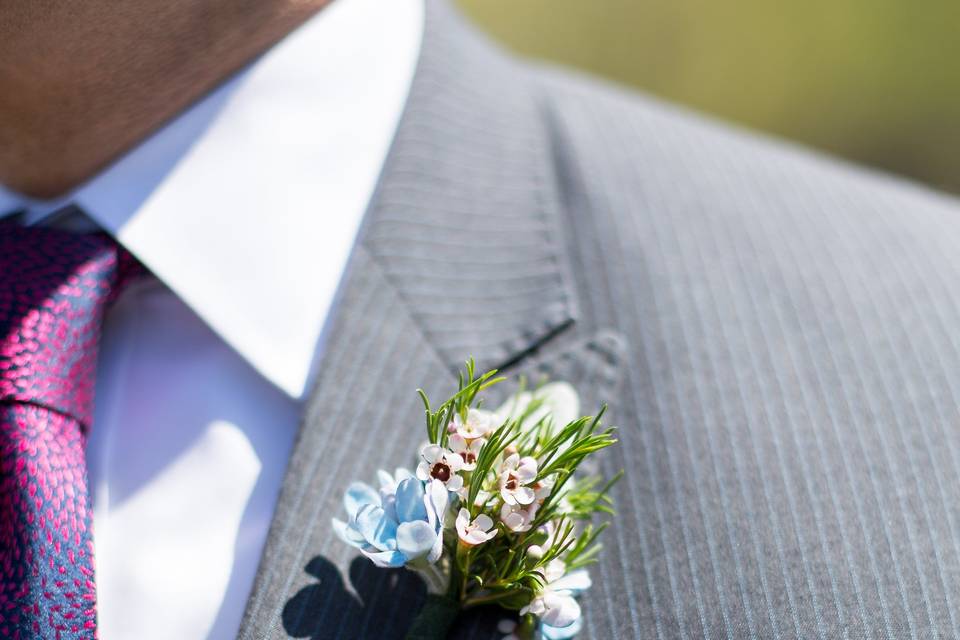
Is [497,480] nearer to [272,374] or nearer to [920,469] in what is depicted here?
[272,374]

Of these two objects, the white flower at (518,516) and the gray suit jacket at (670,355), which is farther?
the gray suit jacket at (670,355)

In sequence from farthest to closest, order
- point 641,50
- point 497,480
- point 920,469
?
point 641,50, point 920,469, point 497,480

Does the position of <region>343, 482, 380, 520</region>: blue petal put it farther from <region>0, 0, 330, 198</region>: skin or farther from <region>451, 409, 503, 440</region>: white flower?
<region>0, 0, 330, 198</region>: skin

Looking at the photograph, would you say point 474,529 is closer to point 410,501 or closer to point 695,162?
point 410,501

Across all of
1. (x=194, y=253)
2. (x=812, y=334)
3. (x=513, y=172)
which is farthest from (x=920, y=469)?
(x=194, y=253)

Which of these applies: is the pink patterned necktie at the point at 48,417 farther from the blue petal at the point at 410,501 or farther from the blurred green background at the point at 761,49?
the blurred green background at the point at 761,49

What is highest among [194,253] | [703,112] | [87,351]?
[703,112]

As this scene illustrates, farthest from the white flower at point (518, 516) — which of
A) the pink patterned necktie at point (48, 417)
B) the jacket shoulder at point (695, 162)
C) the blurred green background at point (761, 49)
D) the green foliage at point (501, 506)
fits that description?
the blurred green background at point (761, 49)
